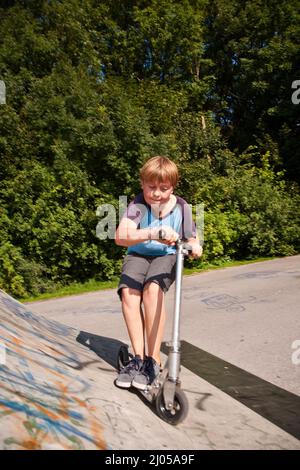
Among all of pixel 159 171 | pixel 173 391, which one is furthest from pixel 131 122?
pixel 173 391

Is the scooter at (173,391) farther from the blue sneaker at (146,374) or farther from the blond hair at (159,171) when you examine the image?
the blond hair at (159,171)

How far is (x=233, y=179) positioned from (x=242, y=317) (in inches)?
344

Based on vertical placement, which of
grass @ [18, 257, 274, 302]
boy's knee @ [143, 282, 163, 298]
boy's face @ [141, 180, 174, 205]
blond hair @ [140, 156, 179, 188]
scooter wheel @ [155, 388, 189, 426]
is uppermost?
blond hair @ [140, 156, 179, 188]

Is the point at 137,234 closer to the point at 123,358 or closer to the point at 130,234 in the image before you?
the point at 130,234

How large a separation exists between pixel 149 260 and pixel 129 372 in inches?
29.3

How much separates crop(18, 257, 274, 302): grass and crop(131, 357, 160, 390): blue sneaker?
249 inches

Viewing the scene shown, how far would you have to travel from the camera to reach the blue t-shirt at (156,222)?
8.80ft

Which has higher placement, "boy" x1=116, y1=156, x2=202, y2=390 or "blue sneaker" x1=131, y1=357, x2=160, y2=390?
"boy" x1=116, y1=156, x2=202, y2=390

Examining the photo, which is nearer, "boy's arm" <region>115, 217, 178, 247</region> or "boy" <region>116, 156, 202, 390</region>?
"boy's arm" <region>115, 217, 178, 247</region>

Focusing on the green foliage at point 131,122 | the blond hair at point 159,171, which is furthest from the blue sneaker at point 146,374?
the green foliage at point 131,122

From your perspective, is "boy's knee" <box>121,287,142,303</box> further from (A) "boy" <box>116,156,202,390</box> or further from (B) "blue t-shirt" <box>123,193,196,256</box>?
(B) "blue t-shirt" <box>123,193,196,256</box>

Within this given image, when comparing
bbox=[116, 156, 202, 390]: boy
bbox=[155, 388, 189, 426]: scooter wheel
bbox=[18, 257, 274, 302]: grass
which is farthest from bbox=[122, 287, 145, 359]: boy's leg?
bbox=[18, 257, 274, 302]: grass

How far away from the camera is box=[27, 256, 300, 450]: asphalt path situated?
2.00 meters
